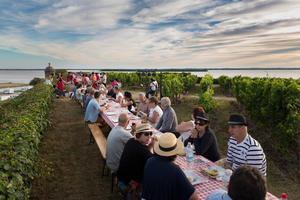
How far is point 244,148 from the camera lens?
290cm

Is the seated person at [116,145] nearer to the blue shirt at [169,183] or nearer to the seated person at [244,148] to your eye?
the blue shirt at [169,183]

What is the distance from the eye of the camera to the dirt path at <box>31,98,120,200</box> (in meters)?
3.94

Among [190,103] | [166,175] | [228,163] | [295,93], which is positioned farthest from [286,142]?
[190,103]

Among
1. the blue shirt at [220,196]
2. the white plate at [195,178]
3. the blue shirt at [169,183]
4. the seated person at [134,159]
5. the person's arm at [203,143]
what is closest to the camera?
the blue shirt at [220,196]

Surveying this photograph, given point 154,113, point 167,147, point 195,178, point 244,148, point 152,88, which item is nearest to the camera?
point 167,147

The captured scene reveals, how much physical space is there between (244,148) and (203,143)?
69cm

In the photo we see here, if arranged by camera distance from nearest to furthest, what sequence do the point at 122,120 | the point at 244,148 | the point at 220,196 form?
the point at 220,196, the point at 244,148, the point at 122,120

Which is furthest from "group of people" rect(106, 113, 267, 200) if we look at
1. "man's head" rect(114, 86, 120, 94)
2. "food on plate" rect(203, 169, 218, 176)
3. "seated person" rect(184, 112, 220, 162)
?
"man's head" rect(114, 86, 120, 94)

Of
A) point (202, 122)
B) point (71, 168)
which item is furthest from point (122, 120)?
point (71, 168)

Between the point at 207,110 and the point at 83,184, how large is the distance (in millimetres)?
7043

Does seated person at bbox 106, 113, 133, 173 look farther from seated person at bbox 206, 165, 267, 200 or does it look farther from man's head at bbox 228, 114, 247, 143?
seated person at bbox 206, 165, 267, 200

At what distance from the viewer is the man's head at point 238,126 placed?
287cm

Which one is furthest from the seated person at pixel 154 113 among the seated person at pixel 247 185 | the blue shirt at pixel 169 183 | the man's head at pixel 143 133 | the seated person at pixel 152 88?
the seated person at pixel 152 88

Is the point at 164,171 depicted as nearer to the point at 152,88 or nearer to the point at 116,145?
the point at 116,145
